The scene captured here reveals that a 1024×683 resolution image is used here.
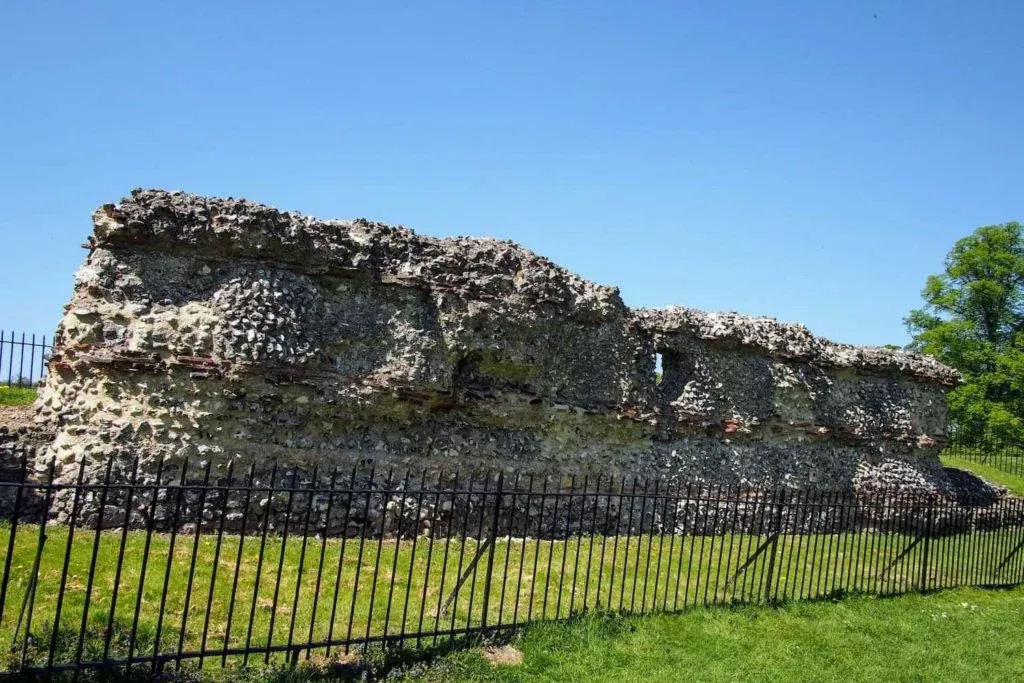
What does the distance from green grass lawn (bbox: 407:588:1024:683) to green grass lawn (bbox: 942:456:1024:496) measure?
13391mm

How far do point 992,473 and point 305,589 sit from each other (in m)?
22.5

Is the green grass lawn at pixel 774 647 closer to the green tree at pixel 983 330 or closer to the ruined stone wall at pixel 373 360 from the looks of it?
the ruined stone wall at pixel 373 360

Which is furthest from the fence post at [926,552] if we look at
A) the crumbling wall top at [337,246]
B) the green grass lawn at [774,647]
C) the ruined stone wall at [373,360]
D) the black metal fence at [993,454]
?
the black metal fence at [993,454]

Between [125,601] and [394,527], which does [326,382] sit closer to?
[394,527]

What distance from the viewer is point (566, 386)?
14.1m

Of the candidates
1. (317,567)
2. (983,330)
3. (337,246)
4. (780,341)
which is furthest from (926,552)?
(983,330)

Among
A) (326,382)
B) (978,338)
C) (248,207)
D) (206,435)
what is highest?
(978,338)

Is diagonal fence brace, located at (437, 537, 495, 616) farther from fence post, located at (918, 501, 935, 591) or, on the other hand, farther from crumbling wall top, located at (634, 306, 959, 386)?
crumbling wall top, located at (634, 306, 959, 386)

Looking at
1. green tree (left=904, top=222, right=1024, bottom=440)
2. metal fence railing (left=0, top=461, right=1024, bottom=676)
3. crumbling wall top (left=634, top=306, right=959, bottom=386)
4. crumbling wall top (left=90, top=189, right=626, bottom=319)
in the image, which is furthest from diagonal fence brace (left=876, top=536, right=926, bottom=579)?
A: green tree (left=904, top=222, right=1024, bottom=440)

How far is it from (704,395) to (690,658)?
349 inches

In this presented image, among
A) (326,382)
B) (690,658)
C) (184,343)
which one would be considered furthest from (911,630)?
(184,343)

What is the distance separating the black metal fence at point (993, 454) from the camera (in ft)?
84.1

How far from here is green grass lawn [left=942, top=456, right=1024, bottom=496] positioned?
22.0m

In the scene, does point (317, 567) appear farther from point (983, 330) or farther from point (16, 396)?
point (983, 330)
